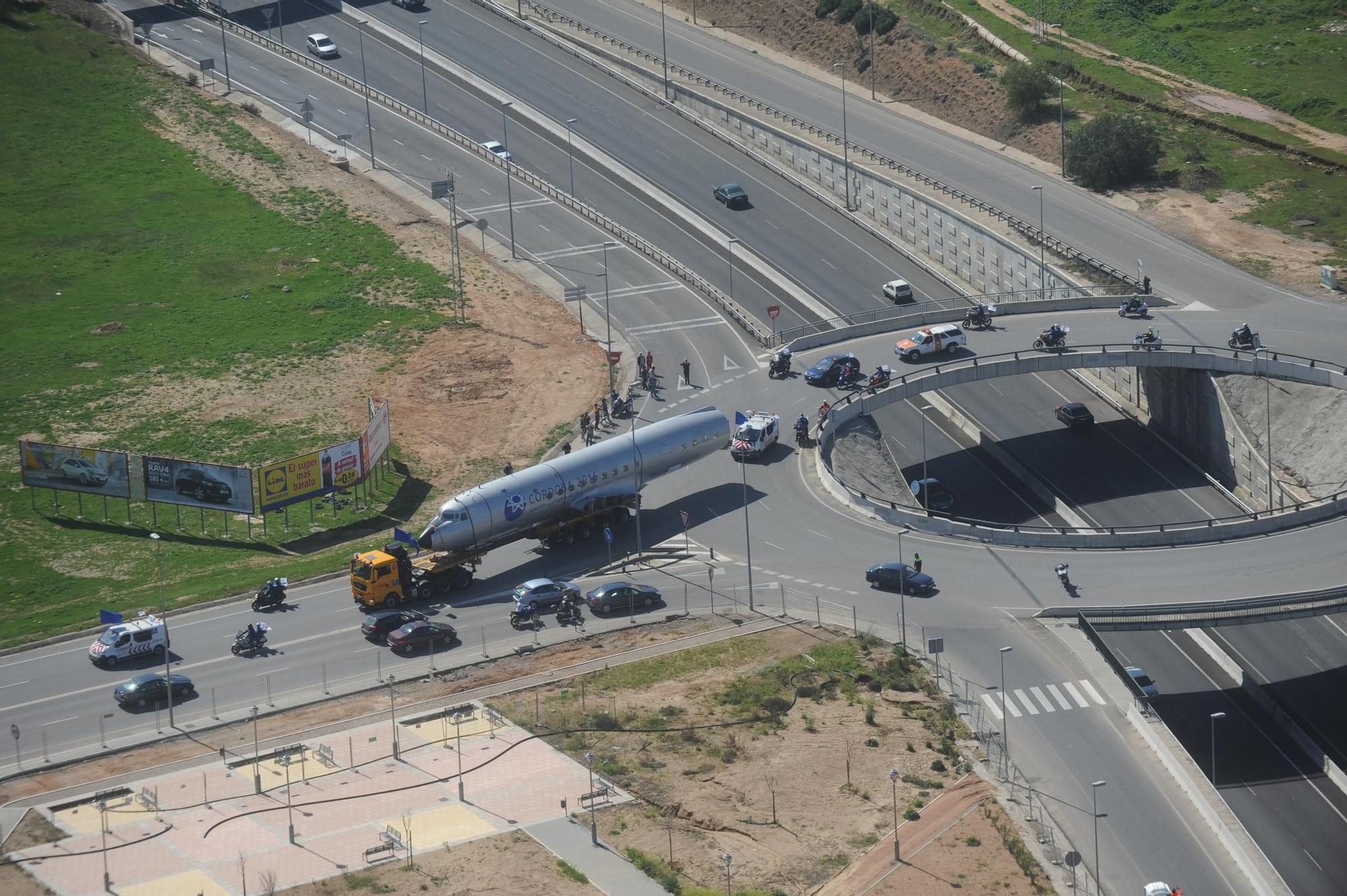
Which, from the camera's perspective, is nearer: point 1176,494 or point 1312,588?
point 1312,588

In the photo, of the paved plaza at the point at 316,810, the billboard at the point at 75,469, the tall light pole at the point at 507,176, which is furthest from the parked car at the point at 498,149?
the paved plaza at the point at 316,810

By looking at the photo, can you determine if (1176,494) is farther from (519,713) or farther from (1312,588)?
(519,713)

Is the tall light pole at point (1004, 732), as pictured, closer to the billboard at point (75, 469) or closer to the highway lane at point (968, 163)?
the highway lane at point (968, 163)

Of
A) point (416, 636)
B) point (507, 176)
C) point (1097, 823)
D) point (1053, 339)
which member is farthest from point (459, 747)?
point (507, 176)

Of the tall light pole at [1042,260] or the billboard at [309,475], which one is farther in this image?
the tall light pole at [1042,260]

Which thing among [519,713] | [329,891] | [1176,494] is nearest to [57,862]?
[329,891]

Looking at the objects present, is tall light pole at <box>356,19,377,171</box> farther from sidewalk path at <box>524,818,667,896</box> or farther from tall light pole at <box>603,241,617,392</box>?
sidewalk path at <box>524,818,667,896</box>

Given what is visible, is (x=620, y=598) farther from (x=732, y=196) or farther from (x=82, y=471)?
(x=732, y=196)
